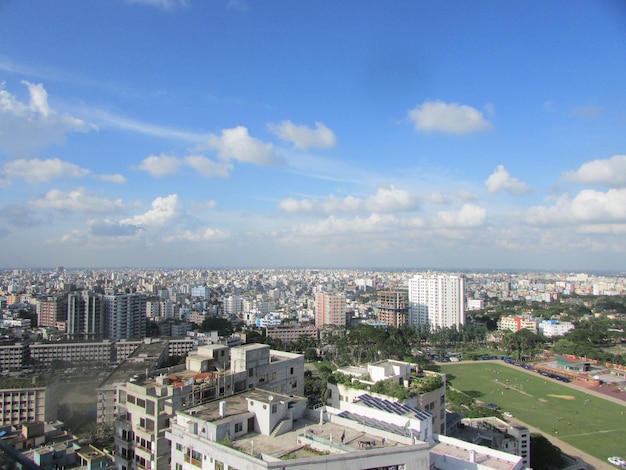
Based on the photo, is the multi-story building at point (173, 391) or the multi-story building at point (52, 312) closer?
the multi-story building at point (173, 391)

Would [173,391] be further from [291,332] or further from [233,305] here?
[233,305]

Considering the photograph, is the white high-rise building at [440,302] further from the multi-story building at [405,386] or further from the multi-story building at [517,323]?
the multi-story building at [405,386]

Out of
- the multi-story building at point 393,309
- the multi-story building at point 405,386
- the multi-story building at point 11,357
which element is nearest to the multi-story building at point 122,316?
Answer: the multi-story building at point 11,357

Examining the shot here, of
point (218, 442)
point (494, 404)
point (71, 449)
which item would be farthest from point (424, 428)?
point (494, 404)

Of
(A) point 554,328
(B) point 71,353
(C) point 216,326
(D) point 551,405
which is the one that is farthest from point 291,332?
(A) point 554,328

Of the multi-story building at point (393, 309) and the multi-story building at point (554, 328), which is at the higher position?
the multi-story building at point (393, 309)

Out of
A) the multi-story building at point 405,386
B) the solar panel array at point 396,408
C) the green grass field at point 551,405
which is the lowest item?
the green grass field at point 551,405
